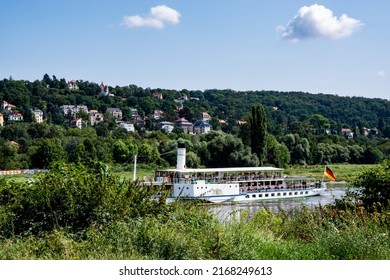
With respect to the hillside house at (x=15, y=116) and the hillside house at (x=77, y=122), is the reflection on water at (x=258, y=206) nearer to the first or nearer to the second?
the hillside house at (x=15, y=116)

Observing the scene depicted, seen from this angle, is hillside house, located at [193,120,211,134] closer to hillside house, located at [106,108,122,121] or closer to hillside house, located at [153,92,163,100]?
hillside house, located at [106,108,122,121]

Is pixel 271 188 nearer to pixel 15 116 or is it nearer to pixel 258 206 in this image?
pixel 258 206

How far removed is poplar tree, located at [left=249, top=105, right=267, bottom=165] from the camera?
1218 inches

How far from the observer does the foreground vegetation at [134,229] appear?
482cm

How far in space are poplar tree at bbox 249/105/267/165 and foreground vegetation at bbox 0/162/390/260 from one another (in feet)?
78.4

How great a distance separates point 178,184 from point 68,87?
25831mm

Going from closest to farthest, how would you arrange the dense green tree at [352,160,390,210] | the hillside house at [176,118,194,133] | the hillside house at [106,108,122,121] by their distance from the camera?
the dense green tree at [352,160,390,210] → the hillside house at [176,118,194,133] → the hillside house at [106,108,122,121]

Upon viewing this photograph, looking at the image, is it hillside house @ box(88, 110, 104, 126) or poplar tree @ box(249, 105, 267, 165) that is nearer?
poplar tree @ box(249, 105, 267, 165)

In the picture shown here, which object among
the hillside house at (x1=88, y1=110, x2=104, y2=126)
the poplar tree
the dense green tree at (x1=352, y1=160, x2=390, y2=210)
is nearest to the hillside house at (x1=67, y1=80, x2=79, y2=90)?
the hillside house at (x1=88, y1=110, x2=104, y2=126)

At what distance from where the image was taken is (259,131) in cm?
3147

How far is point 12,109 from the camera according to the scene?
2677 centimetres


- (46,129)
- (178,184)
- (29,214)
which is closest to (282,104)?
(46,129)

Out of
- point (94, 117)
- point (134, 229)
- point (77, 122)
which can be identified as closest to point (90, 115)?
point (94, 117)

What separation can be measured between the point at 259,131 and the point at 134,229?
87.5 ft
